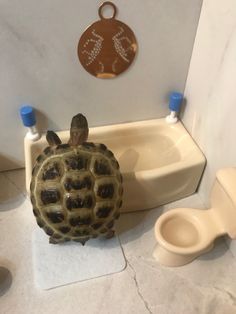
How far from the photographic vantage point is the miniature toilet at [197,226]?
0.87 m

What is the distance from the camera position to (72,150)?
0.87 metres

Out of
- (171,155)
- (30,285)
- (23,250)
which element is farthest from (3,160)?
(171,155)

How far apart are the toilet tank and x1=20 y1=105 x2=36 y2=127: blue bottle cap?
0.55 meters

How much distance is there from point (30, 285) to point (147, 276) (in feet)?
1.03

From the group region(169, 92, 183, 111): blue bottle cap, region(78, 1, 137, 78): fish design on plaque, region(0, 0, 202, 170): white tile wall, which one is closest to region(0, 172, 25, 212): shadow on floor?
region(0, 0, 202, 170): white tile wall

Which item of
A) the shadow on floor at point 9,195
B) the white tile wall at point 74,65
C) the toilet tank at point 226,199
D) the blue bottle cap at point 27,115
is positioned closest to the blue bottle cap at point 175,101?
the white tile wall at point 74,65

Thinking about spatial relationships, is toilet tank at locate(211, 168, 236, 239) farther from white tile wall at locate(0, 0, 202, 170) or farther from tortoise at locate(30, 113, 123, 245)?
white tile wall at locate(0, 0, 202, 170)

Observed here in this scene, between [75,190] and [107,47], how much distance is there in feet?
1.38

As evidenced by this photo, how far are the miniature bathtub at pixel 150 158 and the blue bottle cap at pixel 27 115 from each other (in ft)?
0.22

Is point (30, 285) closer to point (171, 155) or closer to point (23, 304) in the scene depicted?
point (23, 304)

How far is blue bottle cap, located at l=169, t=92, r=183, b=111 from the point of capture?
112 centimetres

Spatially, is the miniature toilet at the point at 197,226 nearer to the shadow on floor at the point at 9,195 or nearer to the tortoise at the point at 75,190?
the tortoise at the point at 75,190

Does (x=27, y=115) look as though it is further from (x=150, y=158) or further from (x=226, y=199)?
(x=226, y=199)

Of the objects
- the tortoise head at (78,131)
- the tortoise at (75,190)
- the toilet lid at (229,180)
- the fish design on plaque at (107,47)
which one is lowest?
the tortoise at (75,190)
